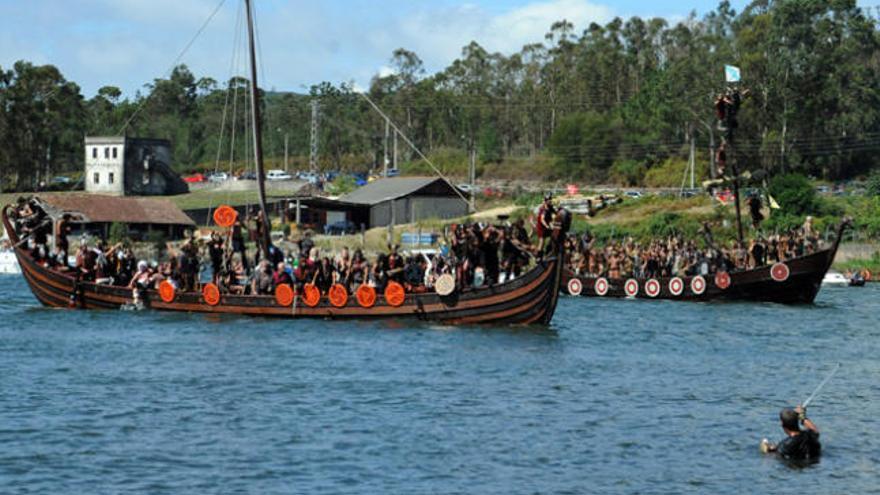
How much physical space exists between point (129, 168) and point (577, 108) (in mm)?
39433

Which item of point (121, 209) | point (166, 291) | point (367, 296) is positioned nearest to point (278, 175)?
point (121, 209)

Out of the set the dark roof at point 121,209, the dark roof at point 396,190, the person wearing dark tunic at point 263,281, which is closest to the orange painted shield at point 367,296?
the person wearing dark tunic at point 263,281

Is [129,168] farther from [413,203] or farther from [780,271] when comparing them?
[780,271]

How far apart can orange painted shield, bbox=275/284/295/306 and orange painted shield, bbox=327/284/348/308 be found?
3.82 ft

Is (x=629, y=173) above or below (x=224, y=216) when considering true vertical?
above

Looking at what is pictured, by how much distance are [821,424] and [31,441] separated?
1291 centimetres

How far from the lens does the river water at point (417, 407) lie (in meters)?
20.2

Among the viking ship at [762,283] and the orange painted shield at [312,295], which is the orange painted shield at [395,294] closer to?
the orange painted shield at [312,295]

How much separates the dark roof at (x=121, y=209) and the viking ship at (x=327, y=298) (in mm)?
43905

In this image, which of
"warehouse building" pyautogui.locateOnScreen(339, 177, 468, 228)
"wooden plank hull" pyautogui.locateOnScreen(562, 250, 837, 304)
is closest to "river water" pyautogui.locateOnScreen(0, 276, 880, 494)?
"wooden plank hull" pyautogui.locateOnScreen(562, 250, 837, 304)

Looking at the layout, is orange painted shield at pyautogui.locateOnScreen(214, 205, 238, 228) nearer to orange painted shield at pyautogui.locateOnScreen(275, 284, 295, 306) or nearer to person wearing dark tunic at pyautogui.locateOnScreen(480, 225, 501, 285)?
orange painted shield at pyautogui.locateOnScreen(275, 284, 295, 306)

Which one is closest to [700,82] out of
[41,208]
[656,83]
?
[656,83]

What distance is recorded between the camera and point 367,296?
37500mm

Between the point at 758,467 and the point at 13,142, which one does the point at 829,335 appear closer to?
the point at 758,467
